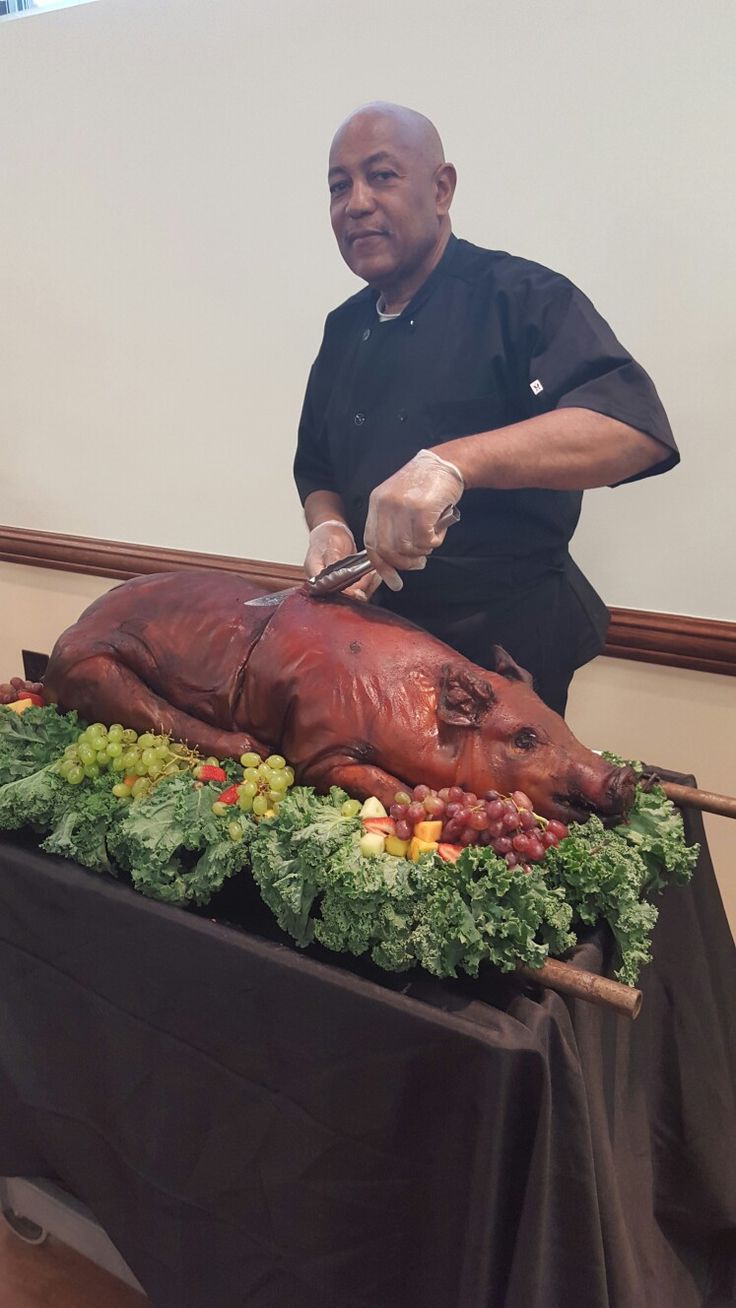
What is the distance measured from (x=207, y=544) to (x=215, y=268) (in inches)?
26.6

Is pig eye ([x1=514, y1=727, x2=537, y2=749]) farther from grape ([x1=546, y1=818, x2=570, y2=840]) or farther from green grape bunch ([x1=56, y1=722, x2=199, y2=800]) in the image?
green grape bunch ([x1=56, y1=722, x2=199, y2=800])

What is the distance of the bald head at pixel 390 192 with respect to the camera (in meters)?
1.34

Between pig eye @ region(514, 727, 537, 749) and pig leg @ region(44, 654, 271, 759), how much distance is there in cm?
39

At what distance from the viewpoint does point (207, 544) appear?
219 centimetres

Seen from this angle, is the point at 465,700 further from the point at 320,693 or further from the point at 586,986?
the point at 586,986

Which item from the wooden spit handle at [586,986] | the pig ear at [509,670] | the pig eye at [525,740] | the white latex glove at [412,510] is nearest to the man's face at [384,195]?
the white latex glove at [412,510]

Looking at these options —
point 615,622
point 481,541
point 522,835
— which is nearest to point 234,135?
point 481,541

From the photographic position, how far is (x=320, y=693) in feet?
A: 3.80

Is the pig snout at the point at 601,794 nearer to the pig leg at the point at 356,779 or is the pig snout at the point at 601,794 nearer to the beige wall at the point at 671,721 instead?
the pig leg at the point at 356,779

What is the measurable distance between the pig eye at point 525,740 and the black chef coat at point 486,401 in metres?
0.47

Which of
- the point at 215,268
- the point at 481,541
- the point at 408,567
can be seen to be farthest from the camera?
the point at 215,268

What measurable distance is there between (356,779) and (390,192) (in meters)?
0.97

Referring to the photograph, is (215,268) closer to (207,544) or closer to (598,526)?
(207,544)

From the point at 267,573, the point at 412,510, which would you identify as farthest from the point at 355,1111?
the point at 267,573
